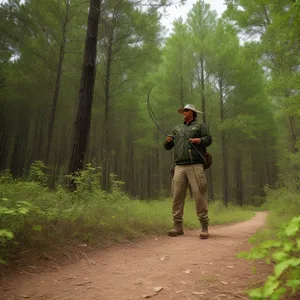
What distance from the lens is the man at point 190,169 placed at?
4363 mm

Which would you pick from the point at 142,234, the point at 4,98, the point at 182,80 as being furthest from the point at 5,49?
the point at 142,234

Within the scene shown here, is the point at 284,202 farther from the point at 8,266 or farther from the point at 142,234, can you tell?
Answer: the point at 8,266

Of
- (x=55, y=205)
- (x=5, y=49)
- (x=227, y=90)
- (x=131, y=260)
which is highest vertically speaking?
(x=5, y=49)

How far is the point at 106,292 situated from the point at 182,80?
13.6 metres

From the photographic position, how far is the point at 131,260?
2.92 metres

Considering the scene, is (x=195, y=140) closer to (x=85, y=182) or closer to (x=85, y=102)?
(x=85, y=182)

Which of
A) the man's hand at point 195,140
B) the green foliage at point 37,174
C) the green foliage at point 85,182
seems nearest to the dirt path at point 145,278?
the green foliage at point 85,182

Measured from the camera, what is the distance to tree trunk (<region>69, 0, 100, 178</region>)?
18.1ft

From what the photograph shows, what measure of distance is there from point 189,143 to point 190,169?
0.51 metres

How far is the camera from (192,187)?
4.41m

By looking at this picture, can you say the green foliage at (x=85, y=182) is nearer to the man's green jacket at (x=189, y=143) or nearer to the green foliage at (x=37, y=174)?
the green foliage at (x=37, y=174)

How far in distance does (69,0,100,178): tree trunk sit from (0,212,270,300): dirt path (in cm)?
282

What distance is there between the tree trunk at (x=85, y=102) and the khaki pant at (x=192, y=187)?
95.5 inches

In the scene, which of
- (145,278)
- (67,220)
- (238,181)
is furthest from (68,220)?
(238,181)
